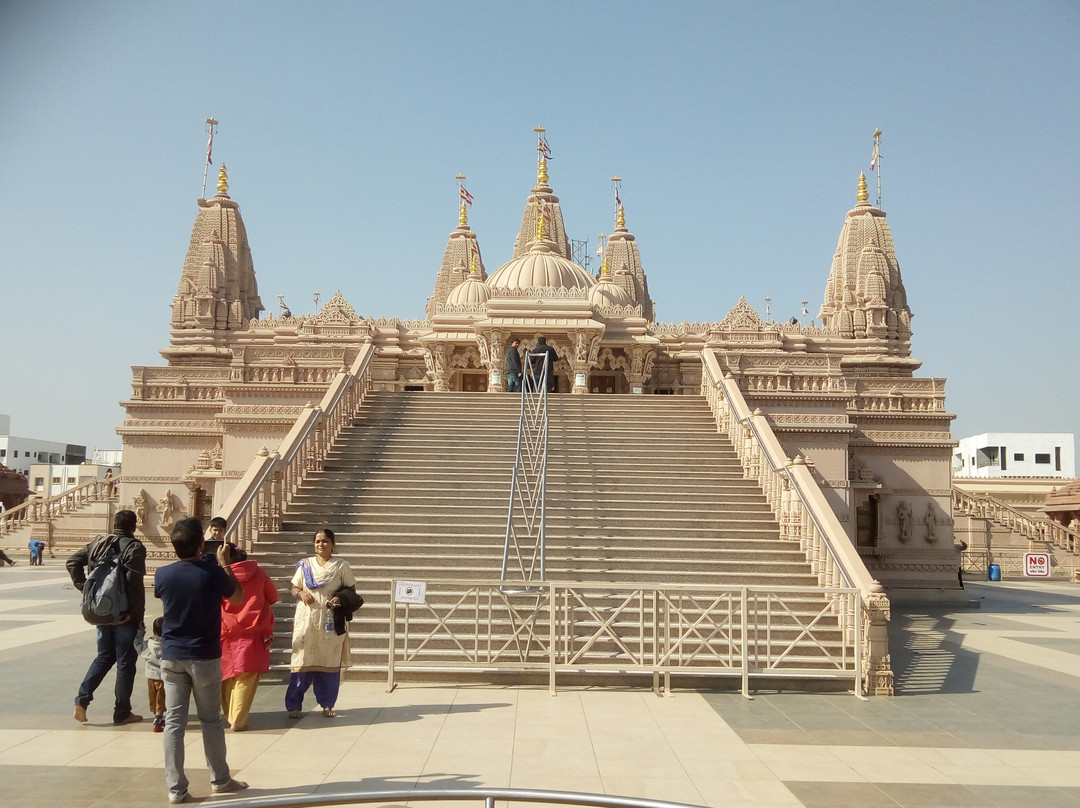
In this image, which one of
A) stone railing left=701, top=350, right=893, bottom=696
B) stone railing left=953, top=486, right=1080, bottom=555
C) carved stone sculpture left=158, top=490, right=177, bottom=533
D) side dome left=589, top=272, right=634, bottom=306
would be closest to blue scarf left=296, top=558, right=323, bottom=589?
stone railing left=701, top=350, right=893, bottom=696

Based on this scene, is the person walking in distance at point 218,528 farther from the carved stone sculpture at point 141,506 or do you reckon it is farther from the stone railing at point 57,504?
the stone railing at point 57,504

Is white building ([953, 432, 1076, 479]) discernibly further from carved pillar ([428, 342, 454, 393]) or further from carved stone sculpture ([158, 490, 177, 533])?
carved stone sculpture ([158, 490, 177, 533])

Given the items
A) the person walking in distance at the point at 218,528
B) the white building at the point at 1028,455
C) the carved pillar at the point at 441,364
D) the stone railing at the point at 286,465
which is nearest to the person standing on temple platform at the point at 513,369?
the stone railing at the point at 286,465

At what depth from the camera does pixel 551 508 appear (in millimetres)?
14188

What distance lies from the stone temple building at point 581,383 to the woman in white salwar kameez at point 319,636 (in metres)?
11.5

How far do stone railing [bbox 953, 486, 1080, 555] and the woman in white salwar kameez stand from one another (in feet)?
95.8

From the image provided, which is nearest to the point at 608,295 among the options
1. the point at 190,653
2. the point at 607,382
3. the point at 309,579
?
the point at 607,382

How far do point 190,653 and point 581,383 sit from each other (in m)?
19.7

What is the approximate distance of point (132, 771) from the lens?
6777mm

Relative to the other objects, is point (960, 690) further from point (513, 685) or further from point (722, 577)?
point (513, 685)

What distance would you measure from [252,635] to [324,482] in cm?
732

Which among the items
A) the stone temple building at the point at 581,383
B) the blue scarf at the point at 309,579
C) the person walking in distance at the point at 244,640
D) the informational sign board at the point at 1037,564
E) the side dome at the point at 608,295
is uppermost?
the side dome at the point at 608,295

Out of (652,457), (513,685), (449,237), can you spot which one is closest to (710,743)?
(513,685)

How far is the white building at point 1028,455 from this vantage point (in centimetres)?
7344
